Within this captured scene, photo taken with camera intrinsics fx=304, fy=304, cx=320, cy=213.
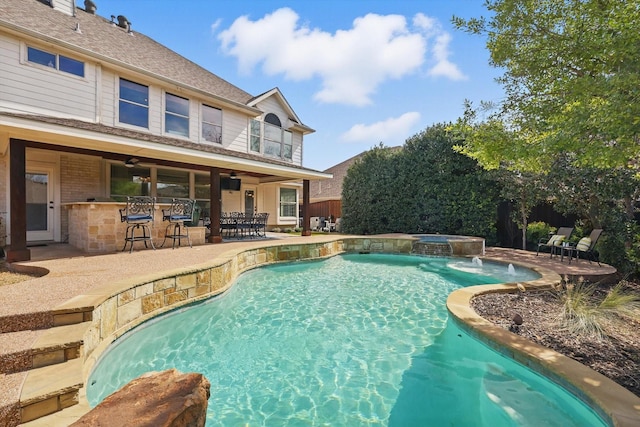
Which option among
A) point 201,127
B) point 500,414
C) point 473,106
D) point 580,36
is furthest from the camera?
point 201,127

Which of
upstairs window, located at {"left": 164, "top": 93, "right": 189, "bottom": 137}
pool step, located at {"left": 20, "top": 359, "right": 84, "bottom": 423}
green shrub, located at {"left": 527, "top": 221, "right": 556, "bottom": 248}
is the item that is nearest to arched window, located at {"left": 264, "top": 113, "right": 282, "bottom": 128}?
upstairs window, located at {"left": 164, "top": 93, "right": 189, "bottom": 137}

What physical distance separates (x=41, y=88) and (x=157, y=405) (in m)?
10.3

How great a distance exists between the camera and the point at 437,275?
25.9ft

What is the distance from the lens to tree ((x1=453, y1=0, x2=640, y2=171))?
129 inches

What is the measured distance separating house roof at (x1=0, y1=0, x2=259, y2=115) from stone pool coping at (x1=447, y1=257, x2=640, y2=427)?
1125 cm

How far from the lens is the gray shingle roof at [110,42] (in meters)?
8.42

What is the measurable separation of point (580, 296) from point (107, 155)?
12.4 meters

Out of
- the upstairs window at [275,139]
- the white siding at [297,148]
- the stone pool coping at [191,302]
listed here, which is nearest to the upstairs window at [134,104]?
the upstairs window at [275,139]

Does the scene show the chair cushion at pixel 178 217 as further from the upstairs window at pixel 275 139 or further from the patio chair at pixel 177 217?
the upstairs window at pixel 275 139

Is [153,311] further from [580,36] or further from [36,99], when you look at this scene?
[36,99]

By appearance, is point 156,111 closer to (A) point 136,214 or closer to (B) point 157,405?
(A) point 136,214

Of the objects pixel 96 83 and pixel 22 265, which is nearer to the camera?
pixel 22 265

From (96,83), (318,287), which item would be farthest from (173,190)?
(318,287)

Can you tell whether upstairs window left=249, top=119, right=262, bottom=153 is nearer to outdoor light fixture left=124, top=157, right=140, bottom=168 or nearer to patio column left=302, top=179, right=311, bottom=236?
patio column left=302, top=179, right=311, bottom=236
